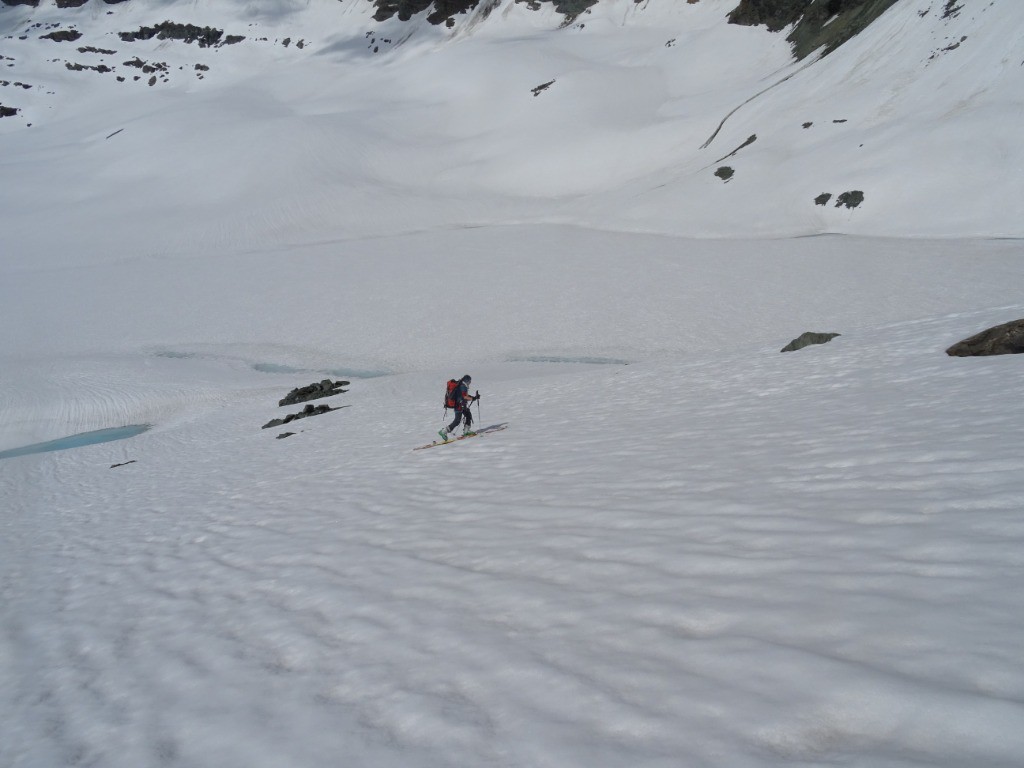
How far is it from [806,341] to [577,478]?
26.0 ft

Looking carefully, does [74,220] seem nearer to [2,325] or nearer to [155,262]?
[155,262]

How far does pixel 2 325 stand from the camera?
30781 millimetres

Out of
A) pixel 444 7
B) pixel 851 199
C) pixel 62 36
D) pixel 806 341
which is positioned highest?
pixel 62 36

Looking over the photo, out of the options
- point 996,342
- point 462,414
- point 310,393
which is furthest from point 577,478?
point 310,393

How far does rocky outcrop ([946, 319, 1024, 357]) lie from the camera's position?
8.16 metres

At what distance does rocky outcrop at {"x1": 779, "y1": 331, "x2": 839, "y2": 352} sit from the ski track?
4.03 meters

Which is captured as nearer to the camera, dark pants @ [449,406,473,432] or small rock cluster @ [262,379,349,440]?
dark pants @ [449,406,473,432]

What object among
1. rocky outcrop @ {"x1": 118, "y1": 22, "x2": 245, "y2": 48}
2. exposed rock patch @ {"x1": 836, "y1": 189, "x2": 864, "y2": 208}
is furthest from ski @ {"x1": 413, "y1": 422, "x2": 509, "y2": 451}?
rocky outcrop @ {"x1": 118, "y1": 22, "x2": 245, "y2": 48}

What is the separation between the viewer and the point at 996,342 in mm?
8328

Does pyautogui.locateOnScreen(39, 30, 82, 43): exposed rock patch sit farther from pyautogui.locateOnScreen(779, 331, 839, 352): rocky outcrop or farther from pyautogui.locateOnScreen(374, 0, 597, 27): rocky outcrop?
pyautogui.locateOnScreen(779, 331, 839, 352): rocky outcrop

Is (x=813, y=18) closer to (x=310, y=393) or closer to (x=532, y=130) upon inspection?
(x=532, y=130)

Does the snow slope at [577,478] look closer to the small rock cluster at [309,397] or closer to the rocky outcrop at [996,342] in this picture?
the rocky outcrop at [996,342]

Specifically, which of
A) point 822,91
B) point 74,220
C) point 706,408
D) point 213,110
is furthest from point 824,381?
point 213,110

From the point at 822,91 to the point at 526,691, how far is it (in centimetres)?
5248
